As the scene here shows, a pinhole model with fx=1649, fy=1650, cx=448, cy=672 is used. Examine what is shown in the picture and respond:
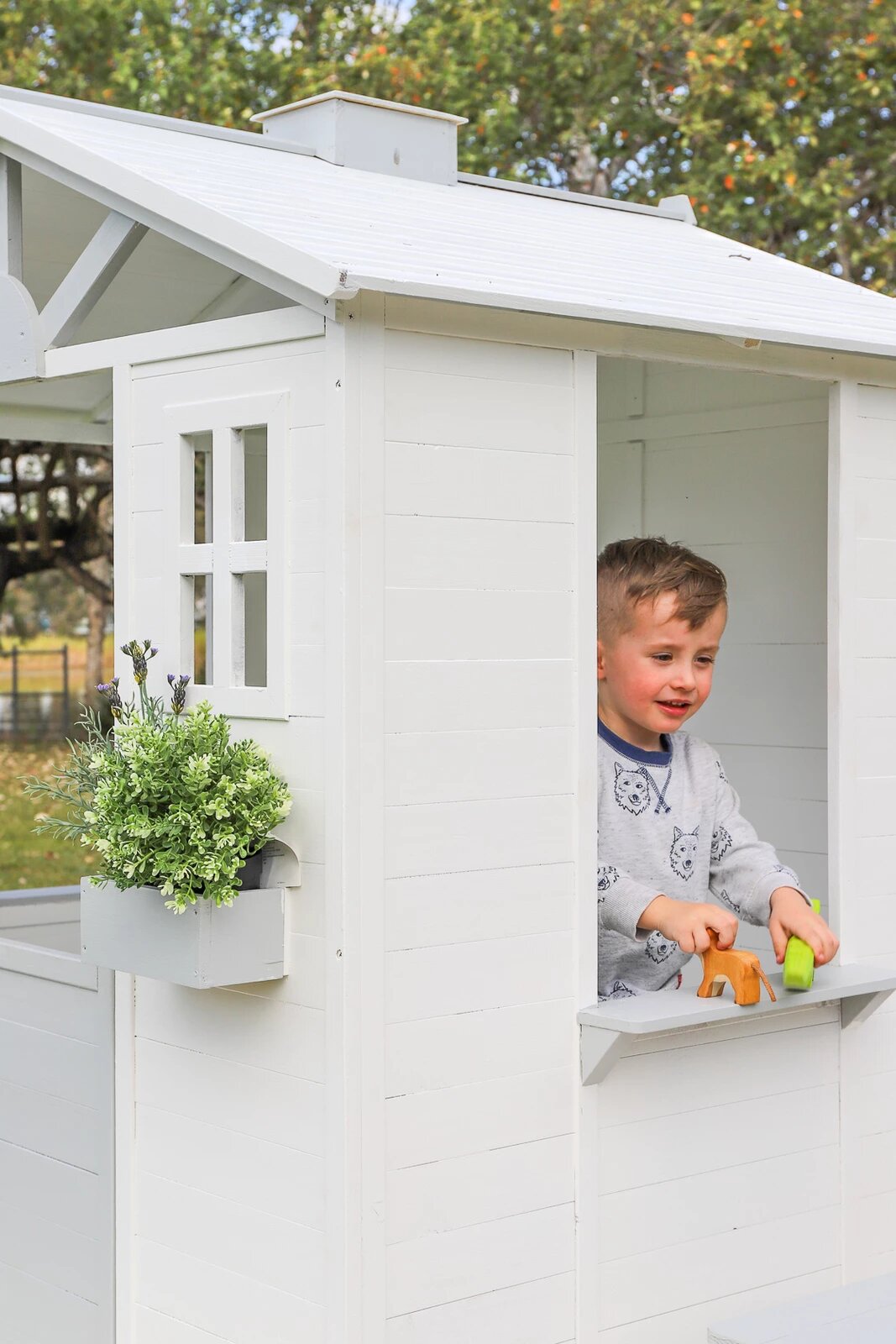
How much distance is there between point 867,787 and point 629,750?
1.74 ft

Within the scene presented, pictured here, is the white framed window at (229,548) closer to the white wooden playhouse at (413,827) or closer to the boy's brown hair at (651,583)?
the white wooden playhouse at (413,827)

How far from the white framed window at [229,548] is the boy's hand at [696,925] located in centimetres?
88

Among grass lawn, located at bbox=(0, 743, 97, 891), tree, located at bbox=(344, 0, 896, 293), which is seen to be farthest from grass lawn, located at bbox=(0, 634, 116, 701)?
tree, located at bbox=(344, 0, 896, 293)

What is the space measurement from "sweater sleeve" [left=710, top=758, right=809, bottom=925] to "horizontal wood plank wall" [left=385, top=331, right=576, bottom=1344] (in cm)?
69

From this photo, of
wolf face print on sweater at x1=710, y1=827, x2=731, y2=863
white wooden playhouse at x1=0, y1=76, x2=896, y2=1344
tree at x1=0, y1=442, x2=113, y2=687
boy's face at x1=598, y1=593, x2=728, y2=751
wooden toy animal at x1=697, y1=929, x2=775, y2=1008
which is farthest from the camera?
tree at x1=0, y1=442, x2=113, y2=687

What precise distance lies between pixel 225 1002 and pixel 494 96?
30.7 ft

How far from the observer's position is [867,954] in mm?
3643

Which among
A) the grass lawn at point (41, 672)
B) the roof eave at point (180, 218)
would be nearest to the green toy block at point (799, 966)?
the roof eave at point (180, 218)

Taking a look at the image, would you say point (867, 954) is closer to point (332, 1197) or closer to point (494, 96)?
point (332, 1197)

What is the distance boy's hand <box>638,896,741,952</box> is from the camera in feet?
10.3

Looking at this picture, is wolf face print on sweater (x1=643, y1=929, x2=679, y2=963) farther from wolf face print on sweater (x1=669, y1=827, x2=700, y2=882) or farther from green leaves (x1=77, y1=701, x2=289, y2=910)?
green leaves (x1=77, y1=701, x2=289, y2=910)

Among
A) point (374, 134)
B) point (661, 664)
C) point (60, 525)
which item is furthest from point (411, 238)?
point (60, 525)

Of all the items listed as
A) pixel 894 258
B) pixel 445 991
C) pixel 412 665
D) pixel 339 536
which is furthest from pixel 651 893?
pixel 894 258

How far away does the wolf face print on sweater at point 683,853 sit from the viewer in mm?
3656
